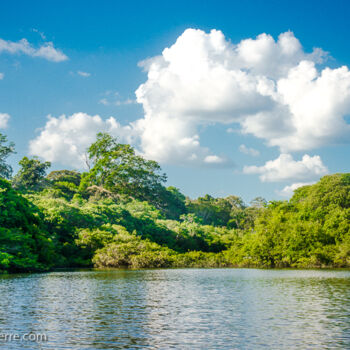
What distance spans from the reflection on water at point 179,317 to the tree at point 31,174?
61.8 m

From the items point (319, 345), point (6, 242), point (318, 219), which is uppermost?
point (318, 219)

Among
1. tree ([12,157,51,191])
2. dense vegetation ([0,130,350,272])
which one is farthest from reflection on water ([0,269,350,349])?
tree ([12,157,51,191])

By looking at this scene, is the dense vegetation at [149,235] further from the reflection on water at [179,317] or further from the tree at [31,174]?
the reflection on water at [179,317]

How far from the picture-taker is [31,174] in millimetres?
85438

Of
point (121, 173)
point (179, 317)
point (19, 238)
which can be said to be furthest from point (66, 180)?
point (179, 317)

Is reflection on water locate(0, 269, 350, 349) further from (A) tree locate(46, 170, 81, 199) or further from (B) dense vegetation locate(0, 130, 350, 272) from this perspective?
(A) tree locate(46, 170, 81, 199)

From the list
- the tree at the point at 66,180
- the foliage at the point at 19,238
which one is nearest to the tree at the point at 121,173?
the tree at the point at 66,180

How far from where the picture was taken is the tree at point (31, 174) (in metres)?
85.1

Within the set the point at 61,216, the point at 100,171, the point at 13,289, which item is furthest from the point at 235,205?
the point at 13,289

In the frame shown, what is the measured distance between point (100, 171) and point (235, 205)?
41562 mm

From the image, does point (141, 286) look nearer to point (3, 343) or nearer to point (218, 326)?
point (218, 326)

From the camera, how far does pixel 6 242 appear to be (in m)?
38.7

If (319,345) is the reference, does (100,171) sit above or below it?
above

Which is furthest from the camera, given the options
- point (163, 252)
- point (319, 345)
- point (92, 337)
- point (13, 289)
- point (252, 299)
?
point (163, 252)
